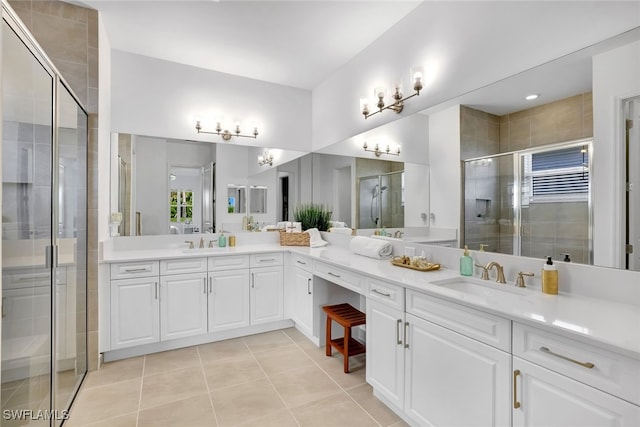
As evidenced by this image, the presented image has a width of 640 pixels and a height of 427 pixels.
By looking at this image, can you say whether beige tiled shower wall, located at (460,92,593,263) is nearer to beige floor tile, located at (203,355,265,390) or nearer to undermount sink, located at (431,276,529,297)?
undermount sink, located at (431,276,529,297)

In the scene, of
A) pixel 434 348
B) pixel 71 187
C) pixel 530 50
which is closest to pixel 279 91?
pixel 71 187

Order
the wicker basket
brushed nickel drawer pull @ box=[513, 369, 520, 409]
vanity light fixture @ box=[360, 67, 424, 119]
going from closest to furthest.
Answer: brushed nickel drawer pull @ box=[513, 369, 520, 409], vanity light fixture @ box=[360, 67, 424, 119], the wicker basket

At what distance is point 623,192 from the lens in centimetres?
139

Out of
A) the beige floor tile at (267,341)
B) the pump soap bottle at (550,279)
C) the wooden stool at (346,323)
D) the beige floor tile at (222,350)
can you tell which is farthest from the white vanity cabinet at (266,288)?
the pump soap bottle at (550,279)

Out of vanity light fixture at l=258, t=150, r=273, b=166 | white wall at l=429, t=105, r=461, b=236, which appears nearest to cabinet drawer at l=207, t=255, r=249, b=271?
vanity light fixture at l=258, t=150, r=273, b=166

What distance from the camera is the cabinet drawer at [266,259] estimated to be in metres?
3.18

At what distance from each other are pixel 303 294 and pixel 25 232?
213cm

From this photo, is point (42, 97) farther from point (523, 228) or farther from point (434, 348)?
point (523, 228)

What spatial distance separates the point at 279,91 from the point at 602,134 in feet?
10.6

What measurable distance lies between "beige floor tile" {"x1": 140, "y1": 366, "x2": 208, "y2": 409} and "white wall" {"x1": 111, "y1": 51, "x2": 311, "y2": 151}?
7.48 ft

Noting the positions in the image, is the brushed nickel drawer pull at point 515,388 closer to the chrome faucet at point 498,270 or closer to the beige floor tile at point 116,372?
the chrome faucet at point 498,270

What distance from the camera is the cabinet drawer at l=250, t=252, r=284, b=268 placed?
10.4 ft

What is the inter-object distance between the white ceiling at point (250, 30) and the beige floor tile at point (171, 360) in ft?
9.32

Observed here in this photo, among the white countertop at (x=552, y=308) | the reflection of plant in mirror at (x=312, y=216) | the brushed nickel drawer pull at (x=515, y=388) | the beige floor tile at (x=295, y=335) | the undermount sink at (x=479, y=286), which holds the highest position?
the reflection of plant in mirror at (x=312, y=216)
